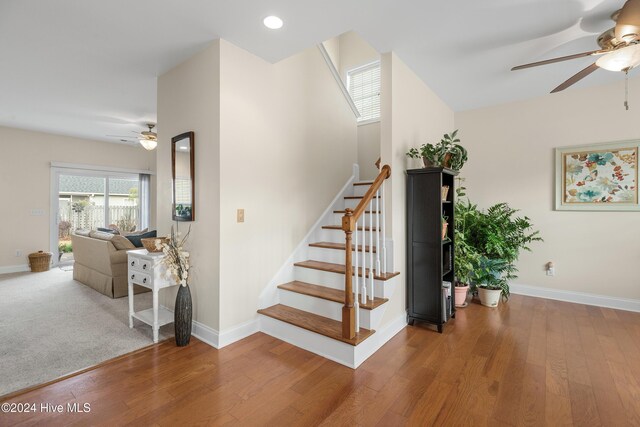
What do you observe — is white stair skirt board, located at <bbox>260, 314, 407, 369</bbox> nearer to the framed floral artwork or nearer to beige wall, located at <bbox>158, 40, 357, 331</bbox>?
beige wall, located at <bbox>158, 40, 357, 331</bbox>

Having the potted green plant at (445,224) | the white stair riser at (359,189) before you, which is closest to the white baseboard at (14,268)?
the white stair riser at (359,189)

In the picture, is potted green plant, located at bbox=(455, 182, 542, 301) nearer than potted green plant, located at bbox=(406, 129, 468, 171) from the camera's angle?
No

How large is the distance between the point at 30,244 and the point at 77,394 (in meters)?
5.55

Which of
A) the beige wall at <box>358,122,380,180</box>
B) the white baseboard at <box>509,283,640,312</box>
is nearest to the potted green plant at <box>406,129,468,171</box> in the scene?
the beige wall at <box>358,122,380,180</box>

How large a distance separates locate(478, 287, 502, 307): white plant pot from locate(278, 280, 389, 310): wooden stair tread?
177cm

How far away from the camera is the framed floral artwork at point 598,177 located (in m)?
3.54

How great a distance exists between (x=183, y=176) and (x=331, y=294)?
71.7 inches

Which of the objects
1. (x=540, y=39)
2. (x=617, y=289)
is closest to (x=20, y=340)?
(x=540, y=39)

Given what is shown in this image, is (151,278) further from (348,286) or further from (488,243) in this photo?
(488,243)

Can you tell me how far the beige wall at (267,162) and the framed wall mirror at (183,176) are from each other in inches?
16.7

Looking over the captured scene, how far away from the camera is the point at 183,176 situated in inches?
116

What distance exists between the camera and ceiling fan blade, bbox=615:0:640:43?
2064 mm

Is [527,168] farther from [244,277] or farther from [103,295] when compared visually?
[103,295]

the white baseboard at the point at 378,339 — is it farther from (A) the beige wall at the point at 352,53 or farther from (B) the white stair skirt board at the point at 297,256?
(A) the beige wall at the point at 352,53
